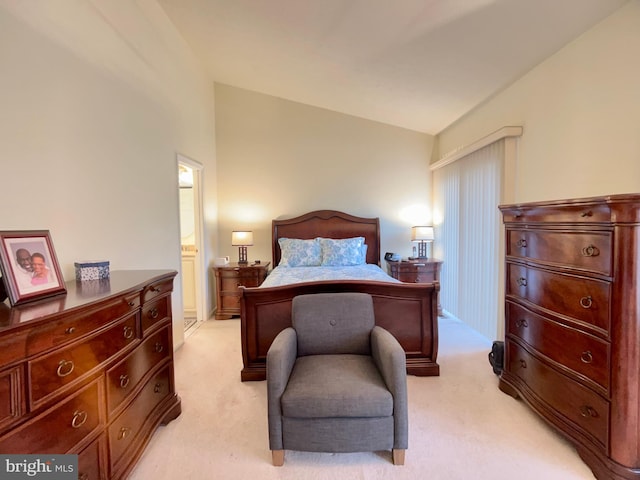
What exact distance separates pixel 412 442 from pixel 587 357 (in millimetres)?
1057

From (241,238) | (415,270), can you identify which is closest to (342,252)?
(415,270)

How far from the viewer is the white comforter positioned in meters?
3.26

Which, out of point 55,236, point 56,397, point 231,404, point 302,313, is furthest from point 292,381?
point 55,236

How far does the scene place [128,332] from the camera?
1.67 metres

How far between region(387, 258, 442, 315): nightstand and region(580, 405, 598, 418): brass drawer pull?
2.67 meters

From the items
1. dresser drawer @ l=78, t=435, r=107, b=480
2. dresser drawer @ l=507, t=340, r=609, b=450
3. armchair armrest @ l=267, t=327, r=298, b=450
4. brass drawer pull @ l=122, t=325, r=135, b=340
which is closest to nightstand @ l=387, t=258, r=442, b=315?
dresser drawer @ l=507, t=340, r=609, b=450

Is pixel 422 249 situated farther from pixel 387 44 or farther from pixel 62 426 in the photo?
pixel 62 426

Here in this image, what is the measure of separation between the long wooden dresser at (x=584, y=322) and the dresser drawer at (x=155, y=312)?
237 centimetres

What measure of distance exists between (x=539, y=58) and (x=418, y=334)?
2.42 m

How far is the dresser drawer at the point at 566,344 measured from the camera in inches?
62.9

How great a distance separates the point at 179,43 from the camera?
3.52 m

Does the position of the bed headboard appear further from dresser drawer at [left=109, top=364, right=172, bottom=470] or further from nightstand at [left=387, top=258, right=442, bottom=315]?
dresser drawer at [left=109, top=364, right=172, bottom=470]

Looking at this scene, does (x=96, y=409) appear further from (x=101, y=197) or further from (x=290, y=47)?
(x=290, y=47)

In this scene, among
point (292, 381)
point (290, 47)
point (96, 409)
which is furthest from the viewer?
point (290, 47)
